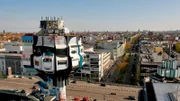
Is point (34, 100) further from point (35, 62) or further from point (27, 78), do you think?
point (27, 78)

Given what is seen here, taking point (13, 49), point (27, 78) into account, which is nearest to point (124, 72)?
point (27, 78)

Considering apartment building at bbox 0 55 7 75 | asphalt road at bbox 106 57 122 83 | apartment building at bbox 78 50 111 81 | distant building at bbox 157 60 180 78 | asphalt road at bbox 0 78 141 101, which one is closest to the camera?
distant building at bbox 157 60 180 78

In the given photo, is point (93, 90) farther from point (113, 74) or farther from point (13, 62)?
point (13, 62)

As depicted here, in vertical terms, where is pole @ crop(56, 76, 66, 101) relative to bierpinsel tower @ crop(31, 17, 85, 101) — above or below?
below

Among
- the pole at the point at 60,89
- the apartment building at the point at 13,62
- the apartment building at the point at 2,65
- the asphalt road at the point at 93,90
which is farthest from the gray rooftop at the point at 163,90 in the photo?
the apartment building at the point at 2,65

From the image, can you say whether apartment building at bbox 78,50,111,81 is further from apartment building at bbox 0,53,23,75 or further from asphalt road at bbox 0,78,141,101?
apartment building at bbox 0,53,23,75

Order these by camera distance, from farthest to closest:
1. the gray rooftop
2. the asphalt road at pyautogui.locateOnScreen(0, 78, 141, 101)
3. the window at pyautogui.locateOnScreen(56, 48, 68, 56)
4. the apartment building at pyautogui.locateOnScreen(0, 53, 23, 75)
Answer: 1. the apartment building at pyautogui.locateOnScreen(0, 53, 23, 75)
2. the asphalt road at pyautogui.locateOnScreen(0, 78, 141, 101)
3. the window at pyautogui.locateOnScreen(56, 48, 68, 56)
4. the gray rooftop

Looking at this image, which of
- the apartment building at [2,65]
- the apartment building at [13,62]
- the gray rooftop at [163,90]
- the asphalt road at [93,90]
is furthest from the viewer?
the apartment building at [2,65]

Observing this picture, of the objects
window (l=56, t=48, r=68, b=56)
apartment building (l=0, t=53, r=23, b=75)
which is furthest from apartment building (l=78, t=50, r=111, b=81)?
window (l=56, t=48, r=68, b=56)

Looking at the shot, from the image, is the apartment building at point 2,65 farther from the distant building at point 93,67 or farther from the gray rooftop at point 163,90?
the gray rooftop at point 163,90
